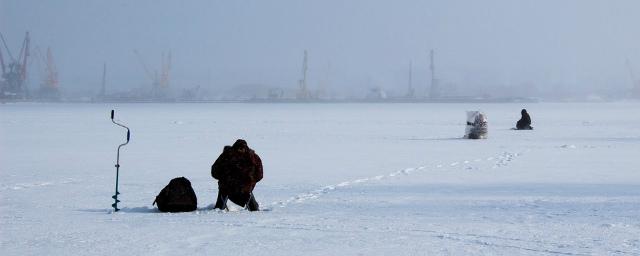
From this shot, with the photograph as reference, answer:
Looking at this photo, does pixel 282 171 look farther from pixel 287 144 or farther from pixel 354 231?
pixel 287 144

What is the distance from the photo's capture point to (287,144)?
2723cm

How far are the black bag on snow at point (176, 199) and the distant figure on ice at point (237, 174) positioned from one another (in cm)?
35

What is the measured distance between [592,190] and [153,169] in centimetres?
790

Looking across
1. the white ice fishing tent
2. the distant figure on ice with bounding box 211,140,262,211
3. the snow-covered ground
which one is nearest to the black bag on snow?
the snow-covered ground

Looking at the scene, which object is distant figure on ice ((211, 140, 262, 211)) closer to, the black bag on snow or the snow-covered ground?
the snow-covered ground

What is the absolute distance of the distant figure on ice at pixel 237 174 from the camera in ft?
36.2

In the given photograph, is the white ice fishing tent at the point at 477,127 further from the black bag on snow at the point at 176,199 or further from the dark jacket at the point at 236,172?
the black bag on snow at the point at 176,199

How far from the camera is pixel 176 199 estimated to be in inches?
432

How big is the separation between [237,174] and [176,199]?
29.1 inches

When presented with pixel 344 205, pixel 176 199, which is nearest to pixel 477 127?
pixel 344 205

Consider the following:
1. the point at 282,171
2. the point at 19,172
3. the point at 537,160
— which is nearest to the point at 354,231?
the point at 282,171

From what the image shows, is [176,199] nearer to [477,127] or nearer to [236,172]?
[236,172]

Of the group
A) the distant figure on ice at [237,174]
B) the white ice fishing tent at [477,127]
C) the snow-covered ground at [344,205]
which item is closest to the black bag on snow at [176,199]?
the snow-covered ground at [344,205]

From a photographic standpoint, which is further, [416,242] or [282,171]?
[282,171]
